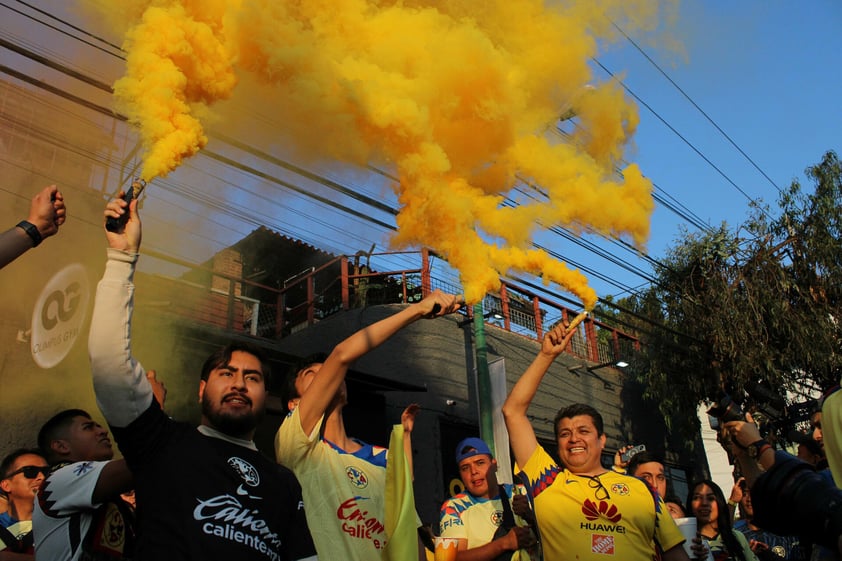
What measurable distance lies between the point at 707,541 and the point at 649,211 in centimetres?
289

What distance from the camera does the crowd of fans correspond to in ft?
6.97

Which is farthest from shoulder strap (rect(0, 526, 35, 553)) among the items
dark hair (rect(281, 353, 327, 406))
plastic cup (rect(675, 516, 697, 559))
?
plastic cup (rect(675, 516, 697, 559))

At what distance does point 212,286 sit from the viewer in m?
11.6

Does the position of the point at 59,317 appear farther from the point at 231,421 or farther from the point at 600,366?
the point at 600,366

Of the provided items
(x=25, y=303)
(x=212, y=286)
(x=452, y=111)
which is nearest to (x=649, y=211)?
(x=452, y=111)

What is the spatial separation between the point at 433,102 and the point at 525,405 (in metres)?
2.78

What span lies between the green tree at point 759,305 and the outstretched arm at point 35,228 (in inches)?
449

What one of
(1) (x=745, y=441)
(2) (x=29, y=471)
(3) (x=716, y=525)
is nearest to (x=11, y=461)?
(2) (x=29, y=471)

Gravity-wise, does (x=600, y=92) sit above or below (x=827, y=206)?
below

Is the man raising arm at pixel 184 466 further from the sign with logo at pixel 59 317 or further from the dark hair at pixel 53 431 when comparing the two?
the sign with logo at pixel 59 317

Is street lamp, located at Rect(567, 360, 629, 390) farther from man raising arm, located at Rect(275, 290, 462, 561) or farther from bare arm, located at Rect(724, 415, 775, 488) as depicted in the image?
bare arm, located at Rect(724, 415, 775, 488)

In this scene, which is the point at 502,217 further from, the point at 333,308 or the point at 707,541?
the point at 333,308

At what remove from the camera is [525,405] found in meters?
3.90

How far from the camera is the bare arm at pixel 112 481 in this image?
235 centimetres
